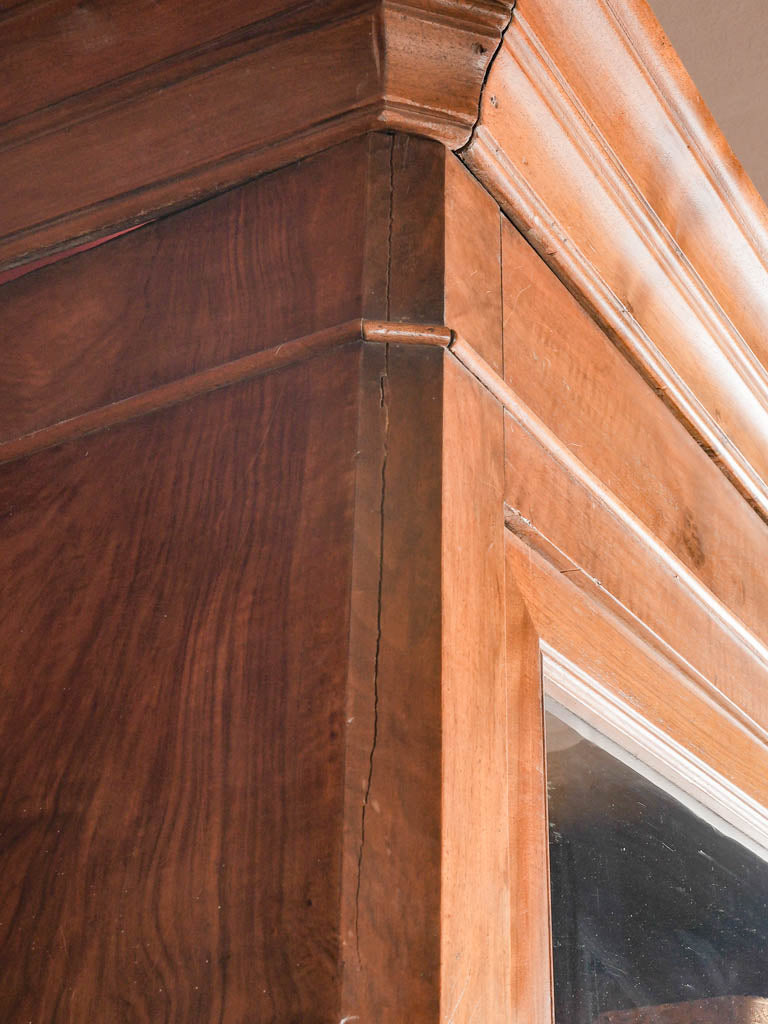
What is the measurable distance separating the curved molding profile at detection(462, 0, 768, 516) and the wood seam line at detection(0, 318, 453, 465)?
188mm

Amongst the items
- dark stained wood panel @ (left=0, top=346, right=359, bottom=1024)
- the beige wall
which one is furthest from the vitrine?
the beige wall

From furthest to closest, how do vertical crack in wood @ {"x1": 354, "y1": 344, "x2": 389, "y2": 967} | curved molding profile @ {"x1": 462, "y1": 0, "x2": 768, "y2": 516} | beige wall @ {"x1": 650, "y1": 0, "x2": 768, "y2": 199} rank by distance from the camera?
1. beige wall @ {"x1": 650, "y1": 0, "x2": 768, "y2": 199}
2. curved molding profile @ {"x1": 462, "y1": 0, "x2": 768, "y2": 516}
3. vertical crack in wood @ {"x1": 354, "y1": 344, "x2": 389, "y2": 967}

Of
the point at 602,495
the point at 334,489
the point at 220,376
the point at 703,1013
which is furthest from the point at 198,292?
the point at 703,1013

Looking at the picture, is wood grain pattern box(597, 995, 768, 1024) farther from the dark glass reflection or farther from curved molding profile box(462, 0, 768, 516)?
curved molding profile box(462, 0, 768, 516)

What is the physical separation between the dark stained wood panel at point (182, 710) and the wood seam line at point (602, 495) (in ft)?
0.32

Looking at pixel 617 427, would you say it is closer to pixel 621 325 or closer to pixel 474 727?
pixel 621 325

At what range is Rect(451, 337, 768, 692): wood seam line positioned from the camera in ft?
2.33

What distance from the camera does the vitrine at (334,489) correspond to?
0.53m

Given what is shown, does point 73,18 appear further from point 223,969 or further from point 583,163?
point 223,969

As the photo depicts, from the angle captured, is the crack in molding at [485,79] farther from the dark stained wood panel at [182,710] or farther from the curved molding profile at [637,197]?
the dark stained wood panel at [182,710]

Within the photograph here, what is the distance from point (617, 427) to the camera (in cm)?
90

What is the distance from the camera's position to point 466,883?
21.4 inches

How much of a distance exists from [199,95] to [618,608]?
497 mm

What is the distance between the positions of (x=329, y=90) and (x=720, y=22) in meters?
0.72
